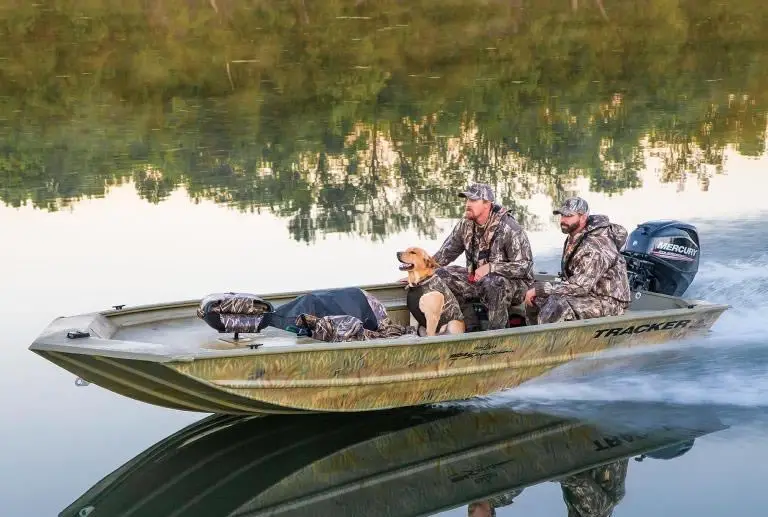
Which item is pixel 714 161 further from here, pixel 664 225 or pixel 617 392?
pixel 617 392

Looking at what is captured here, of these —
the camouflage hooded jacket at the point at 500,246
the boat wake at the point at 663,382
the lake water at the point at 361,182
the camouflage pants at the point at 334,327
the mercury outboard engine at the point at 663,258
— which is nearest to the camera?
the lake water at the point at 361,182

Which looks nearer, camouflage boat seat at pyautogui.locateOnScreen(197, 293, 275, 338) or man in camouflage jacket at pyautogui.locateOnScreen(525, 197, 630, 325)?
camouflage boat seat at pyautogui.locateOnScreen(197, 293, 275, 338)

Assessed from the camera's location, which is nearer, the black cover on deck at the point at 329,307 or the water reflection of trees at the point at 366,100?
the black cover on deck at the point at 329,307

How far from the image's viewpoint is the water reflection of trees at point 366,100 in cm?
1723

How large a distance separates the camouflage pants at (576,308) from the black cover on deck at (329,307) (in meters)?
1.22

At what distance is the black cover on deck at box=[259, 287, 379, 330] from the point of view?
930cm

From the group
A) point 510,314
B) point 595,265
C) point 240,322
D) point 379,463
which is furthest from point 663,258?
point 240,322

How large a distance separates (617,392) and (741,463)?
1453mm

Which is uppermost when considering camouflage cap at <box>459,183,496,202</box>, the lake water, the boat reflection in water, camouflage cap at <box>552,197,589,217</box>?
camouflage cap at <box>459,183,496,202</box>

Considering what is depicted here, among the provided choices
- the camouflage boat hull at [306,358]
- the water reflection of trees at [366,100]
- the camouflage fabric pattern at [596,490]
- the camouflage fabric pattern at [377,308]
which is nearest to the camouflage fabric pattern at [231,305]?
the camouflage boat hull at [306,358]

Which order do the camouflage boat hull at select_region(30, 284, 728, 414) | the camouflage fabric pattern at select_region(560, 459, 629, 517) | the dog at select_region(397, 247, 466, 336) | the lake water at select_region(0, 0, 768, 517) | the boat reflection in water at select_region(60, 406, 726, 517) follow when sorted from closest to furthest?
the camouflage fabric pattern at select_region(560, 459, 629, 517) → the boat reflection in water at select_region(60, 406, 726, 517) → the camouflage boat hull at select_region(30, 284, 728, 414) → the lake water at select_region(0, 0, 768, 517) → the dog at select_region(397, 247, 466, 336)

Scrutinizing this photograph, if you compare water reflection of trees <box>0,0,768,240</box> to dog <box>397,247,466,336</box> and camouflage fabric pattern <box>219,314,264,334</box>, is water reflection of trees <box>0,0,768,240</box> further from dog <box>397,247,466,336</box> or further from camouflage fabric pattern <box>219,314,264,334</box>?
camouflage fabric pattern <box>219,314,264,334</box>

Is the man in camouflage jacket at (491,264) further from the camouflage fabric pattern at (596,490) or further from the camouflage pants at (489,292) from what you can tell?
the camouflage fabric pattern at (596,490)

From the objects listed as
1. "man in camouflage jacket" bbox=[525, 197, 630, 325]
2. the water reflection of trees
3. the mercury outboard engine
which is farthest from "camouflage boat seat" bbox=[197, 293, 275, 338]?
the water reflection of trees
